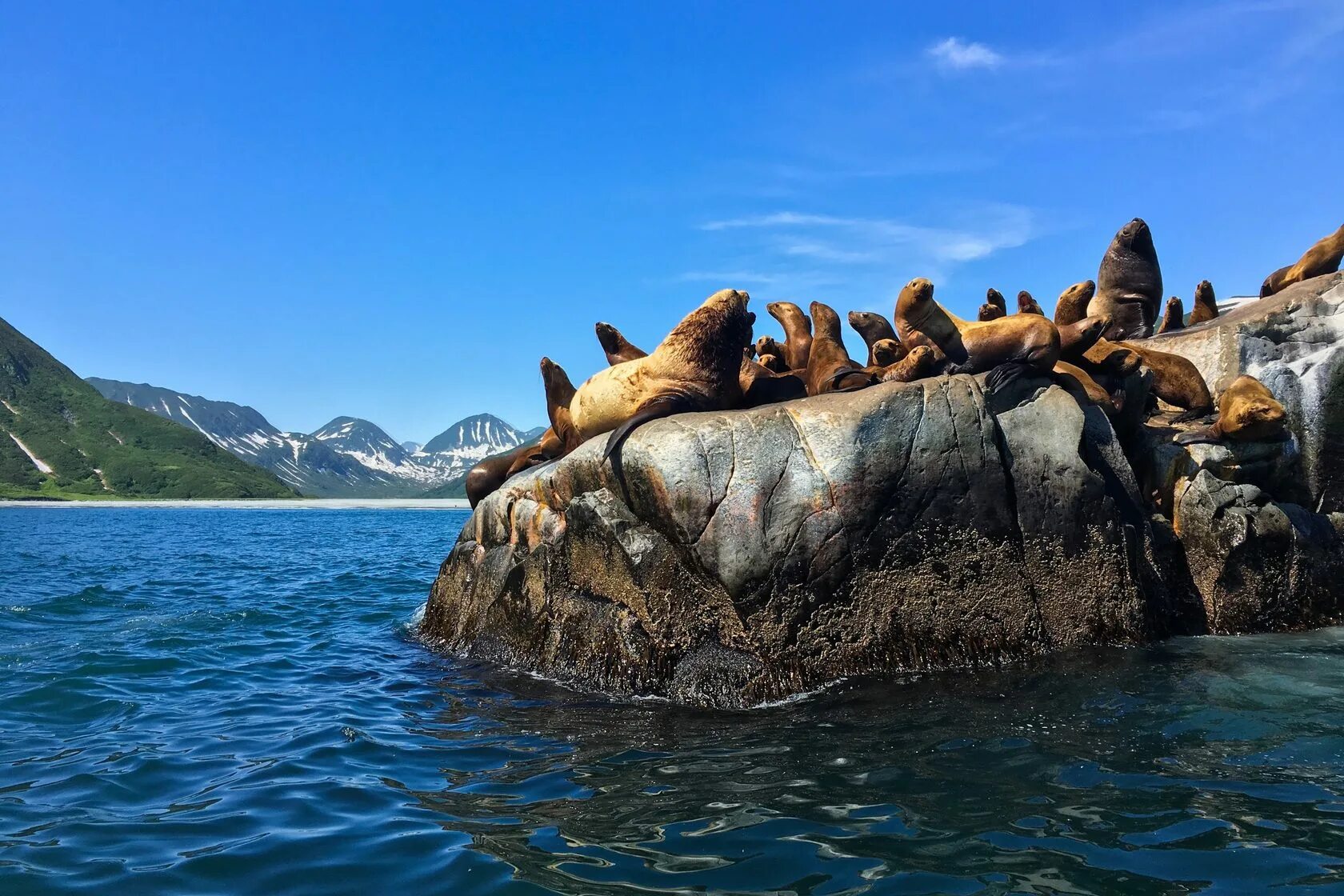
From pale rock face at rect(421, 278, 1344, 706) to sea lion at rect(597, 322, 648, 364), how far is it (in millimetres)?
2340

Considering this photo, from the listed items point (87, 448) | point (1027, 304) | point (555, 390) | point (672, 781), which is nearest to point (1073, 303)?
point (1027, 304)

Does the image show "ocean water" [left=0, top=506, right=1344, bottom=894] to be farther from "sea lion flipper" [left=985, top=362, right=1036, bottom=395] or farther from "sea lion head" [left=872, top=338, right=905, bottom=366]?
"sea lion head" [left=872, top=338, right=905, bottom=366]

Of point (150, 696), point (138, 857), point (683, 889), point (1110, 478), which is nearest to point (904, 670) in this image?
point (1110, 478)

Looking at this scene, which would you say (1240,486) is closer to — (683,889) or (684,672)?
(684,672)

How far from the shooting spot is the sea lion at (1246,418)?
28.6 ft

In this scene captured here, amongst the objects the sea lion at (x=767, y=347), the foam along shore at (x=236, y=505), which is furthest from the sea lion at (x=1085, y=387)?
the foam along shore at (x=236, y=505)

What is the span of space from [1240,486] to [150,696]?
Result: 10032mm

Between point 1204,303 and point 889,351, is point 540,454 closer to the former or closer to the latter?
point 889,351

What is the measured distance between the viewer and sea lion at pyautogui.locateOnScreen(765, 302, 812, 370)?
11.4 m

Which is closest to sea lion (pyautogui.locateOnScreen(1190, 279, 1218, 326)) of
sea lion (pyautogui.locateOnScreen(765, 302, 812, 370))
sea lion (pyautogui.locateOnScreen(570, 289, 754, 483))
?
sea lion (pyautogui.locateOnScreen(765, 302, 812, 370))

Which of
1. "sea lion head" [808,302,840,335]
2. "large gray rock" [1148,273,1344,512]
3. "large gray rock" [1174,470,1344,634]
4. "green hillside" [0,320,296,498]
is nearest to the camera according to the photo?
"large gray rock" [1174,470,1344,634]

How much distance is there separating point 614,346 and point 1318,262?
32.7 ft

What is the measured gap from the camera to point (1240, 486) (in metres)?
8.59

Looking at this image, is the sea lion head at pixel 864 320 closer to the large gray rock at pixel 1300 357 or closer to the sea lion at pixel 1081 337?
the sea lion at pixel 1081 337
